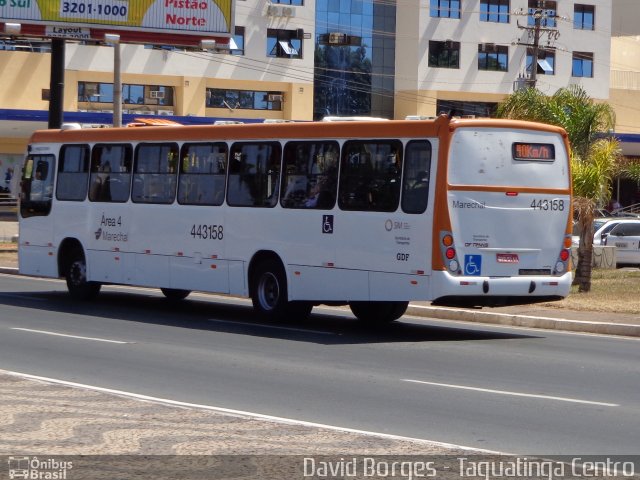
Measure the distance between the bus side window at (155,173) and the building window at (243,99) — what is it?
37755mm

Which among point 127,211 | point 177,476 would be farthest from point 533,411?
point 127,211

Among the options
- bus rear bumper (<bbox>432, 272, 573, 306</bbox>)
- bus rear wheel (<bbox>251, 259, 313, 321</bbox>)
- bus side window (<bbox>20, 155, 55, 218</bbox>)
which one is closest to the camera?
bus rear bumper (<bbox>432, 272, 573, 306</bbox>)

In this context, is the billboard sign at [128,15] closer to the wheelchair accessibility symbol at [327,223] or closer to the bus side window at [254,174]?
the bus side window at [254,174]

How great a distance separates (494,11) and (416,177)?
4904 centimetres

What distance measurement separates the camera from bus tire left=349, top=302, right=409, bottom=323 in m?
19.1

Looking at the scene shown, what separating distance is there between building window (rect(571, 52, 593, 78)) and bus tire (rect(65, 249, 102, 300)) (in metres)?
48.3

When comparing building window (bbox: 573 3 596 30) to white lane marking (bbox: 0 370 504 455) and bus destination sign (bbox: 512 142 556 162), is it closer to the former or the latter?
bus destination sign (bbox: 512 142 556 162)

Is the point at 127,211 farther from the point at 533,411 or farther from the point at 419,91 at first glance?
the point at 419,91

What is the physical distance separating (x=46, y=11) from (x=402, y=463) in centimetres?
3127

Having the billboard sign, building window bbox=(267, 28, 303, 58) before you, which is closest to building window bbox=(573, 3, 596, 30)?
building window bbox=(267, 28, 303, 58)

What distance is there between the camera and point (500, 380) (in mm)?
13000

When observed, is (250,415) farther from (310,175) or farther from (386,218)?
(310,175)

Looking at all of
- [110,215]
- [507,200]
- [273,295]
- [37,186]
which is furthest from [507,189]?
[37,186]

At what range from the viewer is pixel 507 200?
16.8 meters
